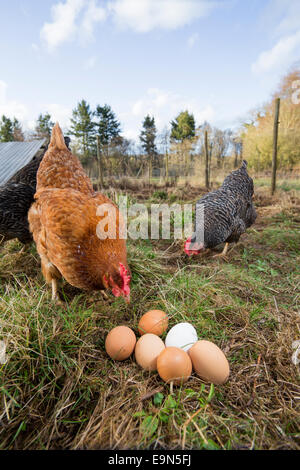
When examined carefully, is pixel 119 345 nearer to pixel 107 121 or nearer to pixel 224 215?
pixel 224 215

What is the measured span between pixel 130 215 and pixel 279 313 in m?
2.75

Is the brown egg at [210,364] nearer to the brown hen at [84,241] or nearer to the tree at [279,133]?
the brown hen at [84,241]

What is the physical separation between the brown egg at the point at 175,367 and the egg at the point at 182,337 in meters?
0.14

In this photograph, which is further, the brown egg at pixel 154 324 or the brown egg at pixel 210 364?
the brown egg at pixel 154 324

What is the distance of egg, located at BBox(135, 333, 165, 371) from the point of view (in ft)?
3.55

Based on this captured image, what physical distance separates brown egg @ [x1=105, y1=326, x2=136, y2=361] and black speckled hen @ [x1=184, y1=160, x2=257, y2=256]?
1.55 metres

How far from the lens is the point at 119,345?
1.12 metres

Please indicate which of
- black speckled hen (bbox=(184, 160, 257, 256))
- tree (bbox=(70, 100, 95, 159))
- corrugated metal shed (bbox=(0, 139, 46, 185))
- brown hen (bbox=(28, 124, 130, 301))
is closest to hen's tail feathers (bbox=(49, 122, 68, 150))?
brown hen (bbox=(28, 124, 130, 301))

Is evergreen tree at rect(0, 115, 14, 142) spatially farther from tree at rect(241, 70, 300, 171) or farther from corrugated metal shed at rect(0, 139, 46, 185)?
tree at rect(241, 70, 300, 171)

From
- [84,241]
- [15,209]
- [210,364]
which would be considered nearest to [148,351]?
[210,364]

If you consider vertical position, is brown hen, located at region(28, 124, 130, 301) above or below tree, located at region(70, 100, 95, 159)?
below

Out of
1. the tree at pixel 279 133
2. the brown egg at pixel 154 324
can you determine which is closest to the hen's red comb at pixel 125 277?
the brown egg at pixel 154 324

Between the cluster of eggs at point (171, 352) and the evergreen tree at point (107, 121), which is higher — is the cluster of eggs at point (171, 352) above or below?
below

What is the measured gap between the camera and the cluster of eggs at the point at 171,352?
99 centimetres
